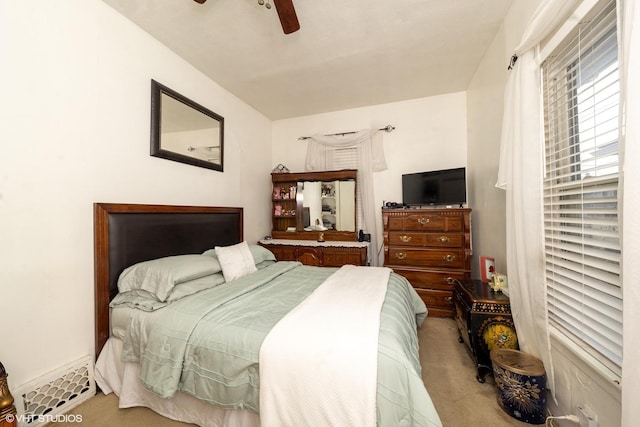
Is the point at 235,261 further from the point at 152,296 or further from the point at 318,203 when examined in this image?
the point at 318,203

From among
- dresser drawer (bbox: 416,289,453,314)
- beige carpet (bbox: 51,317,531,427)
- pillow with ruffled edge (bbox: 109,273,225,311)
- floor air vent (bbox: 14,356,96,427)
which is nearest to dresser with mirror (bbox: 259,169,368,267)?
dresser drawer (bbox: 416,289,453,314)

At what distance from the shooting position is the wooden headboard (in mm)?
1709

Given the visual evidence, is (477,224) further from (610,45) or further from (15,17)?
(15,17)

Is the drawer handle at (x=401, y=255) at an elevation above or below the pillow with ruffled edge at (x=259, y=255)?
below

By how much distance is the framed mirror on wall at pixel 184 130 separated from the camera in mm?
2186

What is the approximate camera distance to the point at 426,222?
294 centimetres

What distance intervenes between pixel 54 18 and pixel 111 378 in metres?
2.39

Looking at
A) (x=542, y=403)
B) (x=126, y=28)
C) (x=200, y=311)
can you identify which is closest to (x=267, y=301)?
(x=200, y=311)

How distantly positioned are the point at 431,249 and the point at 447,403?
1.63 m

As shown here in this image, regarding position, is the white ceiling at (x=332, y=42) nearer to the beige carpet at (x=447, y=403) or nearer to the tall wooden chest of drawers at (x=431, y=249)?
the tall wooden chest of drawers at (x=431, y=249)

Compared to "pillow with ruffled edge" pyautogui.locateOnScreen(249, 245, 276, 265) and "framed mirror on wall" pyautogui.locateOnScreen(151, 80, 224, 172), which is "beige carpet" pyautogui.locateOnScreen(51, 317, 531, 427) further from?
"framed mirror on wall" pyautogui.locateOnScreen(151, 80, 224, 172)

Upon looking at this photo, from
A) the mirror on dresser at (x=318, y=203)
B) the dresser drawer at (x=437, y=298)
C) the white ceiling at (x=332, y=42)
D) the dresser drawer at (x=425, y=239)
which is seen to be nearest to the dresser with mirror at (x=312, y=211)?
the mirror on dresser at (x=318, y=203)

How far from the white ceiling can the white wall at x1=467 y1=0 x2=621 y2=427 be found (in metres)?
0.22

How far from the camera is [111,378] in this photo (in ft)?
5.46
